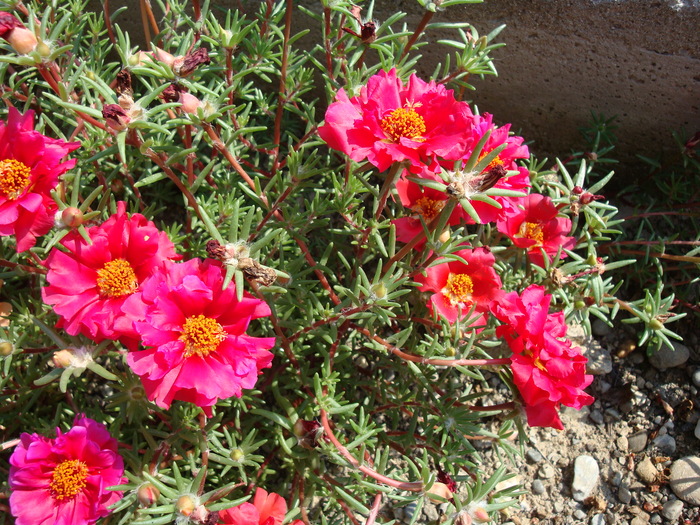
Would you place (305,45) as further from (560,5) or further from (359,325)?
(359,325)

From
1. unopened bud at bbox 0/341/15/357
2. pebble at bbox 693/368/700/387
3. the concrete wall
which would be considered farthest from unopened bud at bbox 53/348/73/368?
pebble at bbox 693/368/700/387

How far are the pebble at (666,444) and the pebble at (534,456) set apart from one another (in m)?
0.60

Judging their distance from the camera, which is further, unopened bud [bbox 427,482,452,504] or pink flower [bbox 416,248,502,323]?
pink flower [bbox 416,248,502,323]

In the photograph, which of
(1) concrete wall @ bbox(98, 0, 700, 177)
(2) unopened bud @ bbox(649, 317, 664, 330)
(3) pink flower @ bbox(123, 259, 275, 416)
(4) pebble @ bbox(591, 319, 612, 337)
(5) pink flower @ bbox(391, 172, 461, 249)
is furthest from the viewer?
(4) pebble @ bbox(591, 319, 612, 337)

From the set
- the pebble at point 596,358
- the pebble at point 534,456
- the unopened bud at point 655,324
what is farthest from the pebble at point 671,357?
the pebble at point 534,456

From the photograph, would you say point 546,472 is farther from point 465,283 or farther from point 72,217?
point 72,217

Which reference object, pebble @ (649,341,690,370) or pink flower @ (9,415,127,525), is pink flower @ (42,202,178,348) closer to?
pink flower @ (9,415,127,525)

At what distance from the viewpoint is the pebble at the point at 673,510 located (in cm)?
285

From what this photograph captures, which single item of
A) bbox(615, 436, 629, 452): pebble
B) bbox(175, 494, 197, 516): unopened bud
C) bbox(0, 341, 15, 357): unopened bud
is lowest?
bbox(615, 436, 629, 452): pebble

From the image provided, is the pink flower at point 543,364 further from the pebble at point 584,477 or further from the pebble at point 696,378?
the pebble at point 696,378

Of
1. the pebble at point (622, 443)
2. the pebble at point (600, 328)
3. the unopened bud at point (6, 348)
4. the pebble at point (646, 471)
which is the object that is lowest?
the pebble at point (646, 471)

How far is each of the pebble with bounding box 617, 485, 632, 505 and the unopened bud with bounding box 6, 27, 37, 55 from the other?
10.4 feet

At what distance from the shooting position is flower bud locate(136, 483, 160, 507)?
6.26 feet

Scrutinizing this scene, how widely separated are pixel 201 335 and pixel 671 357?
2.53m
